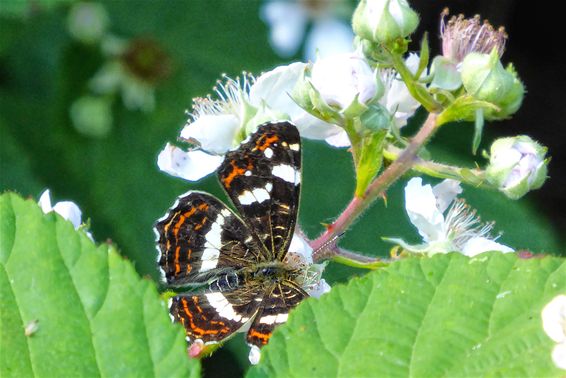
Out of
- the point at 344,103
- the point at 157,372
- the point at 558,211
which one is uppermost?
the point at 344,103

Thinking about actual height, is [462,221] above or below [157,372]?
below

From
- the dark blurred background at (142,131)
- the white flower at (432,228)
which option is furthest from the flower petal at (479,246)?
the dark blurred background at (142,131)

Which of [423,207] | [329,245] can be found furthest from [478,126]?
[329,245]

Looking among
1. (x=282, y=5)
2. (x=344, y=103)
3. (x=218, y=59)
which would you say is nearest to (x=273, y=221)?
(x=344, y=103)

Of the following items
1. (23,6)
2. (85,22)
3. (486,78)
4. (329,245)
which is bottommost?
(85,22)

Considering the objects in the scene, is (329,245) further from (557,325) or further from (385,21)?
(557,325)

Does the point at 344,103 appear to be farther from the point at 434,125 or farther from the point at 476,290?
the point at 476,290
